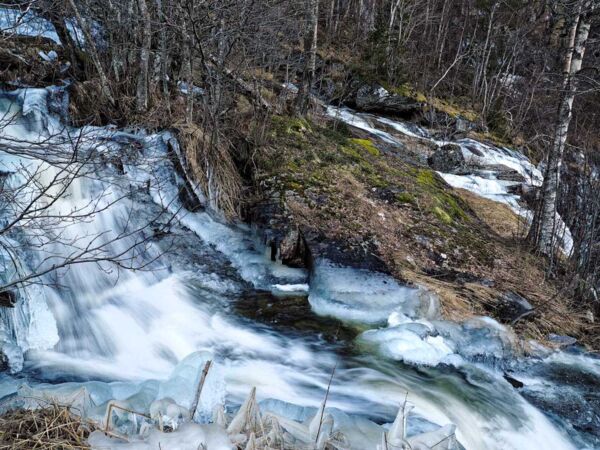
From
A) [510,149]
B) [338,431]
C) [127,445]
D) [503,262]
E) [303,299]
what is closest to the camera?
[127,445]

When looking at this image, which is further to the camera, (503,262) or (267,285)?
(503,262)

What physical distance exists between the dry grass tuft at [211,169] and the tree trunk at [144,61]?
77cm

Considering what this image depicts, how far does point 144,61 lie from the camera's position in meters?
6.62

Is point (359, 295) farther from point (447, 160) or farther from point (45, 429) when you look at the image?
point (447, 160)

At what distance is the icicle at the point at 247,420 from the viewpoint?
2367 mm

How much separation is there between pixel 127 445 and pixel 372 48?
56.6 ft

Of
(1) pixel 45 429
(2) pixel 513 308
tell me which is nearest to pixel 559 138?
(2) pixel 513 308

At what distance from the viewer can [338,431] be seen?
263 cm

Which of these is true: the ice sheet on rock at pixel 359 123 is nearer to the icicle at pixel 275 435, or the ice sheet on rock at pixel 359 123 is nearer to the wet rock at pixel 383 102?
the wet rock at pixel 383 102

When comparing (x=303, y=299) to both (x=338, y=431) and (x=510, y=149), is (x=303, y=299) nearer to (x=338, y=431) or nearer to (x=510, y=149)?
(x=338, y=431)

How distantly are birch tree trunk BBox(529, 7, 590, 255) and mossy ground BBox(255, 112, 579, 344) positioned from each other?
0.42m

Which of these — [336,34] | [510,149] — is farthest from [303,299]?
[336,34]

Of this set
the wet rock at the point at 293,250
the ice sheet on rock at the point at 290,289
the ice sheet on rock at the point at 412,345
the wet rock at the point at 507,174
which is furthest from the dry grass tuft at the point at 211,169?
the wet rock at the point at 507,174

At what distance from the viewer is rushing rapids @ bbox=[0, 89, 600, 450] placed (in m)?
3.30
